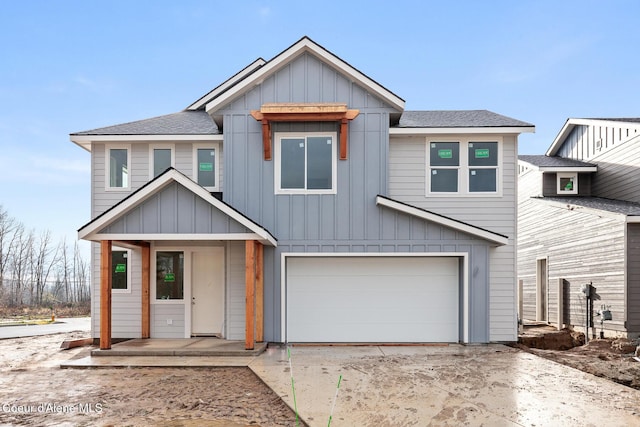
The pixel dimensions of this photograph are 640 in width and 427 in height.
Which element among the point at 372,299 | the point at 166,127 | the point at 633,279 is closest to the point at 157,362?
the point at 372,299

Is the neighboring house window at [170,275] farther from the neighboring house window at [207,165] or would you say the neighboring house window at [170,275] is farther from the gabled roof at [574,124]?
the gabled roof at [574,124]

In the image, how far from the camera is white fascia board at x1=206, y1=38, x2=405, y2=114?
1041 cm

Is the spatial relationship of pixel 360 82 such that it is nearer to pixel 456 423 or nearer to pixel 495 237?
pixel 495 237

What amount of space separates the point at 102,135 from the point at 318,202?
5553mm

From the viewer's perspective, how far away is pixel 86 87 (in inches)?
1289

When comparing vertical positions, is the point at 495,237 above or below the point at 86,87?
below

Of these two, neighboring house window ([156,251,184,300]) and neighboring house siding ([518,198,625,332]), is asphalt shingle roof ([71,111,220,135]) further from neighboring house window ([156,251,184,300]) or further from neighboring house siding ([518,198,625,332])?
neighboring house siding ([518,198,625,332])

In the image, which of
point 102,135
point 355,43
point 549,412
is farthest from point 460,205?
point 355,43

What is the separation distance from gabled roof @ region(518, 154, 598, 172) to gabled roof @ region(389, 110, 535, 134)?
5256 millimetres

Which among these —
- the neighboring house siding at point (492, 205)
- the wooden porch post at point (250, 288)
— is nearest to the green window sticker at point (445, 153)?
the neighboring house siding at point (492, 205)

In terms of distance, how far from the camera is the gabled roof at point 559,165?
16156mm

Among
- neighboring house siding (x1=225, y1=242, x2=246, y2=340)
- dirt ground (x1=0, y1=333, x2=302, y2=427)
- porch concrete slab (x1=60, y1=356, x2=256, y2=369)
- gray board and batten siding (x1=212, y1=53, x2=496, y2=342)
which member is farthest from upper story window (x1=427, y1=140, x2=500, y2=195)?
dirt ground (x1=0, y1=333, x2=302, y2=427)

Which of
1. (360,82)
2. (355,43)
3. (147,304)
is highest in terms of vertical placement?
(355,43)

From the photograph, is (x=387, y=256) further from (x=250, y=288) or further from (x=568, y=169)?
(x=568, y=169)
